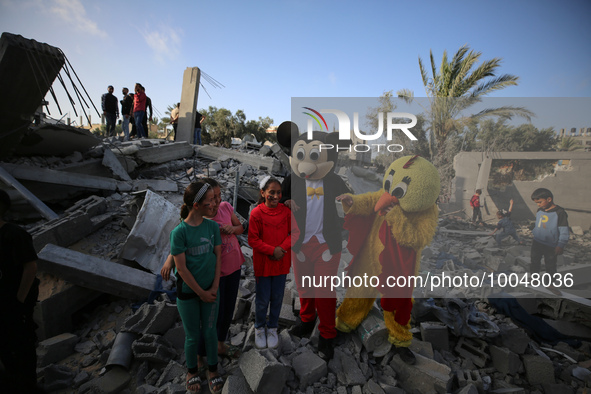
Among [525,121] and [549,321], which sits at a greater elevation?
[525,121]

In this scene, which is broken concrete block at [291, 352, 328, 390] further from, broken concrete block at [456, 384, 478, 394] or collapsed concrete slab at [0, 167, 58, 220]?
collapsed concrete slab at [0, 167, 58, 220]

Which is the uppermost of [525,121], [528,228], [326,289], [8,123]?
[8,123]

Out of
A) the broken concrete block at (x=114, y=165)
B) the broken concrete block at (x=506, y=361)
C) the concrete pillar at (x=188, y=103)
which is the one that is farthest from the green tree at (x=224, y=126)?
the broken concrete block at (x=506, y=361)

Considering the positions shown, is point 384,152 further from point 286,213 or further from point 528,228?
point 528,228

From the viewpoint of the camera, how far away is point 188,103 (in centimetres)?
1022

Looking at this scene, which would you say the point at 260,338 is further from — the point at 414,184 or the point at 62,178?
the point at 62,178

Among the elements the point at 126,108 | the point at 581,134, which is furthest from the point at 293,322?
the point at 126,108

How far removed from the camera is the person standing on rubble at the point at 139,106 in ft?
28.6

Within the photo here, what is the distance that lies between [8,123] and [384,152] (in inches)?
288

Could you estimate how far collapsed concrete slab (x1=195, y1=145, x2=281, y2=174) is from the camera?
8.62 m

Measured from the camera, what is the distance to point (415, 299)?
11.1ft

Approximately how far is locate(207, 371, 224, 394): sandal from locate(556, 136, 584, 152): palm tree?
3921 mm

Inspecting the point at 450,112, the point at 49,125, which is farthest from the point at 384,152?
the point at 49,125

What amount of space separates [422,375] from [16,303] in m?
3.79
